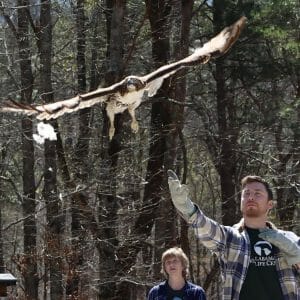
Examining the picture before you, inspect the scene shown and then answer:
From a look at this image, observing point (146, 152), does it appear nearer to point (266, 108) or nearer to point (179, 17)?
point (179, 17)

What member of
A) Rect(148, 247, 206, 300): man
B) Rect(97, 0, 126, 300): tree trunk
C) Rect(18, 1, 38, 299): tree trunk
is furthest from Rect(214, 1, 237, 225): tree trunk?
Rect(148, 247, 206, 300): man

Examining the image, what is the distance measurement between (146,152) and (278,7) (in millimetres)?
3244

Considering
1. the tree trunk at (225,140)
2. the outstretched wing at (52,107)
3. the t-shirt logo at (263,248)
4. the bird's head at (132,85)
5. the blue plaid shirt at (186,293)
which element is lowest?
the blue plaid shirt at (186,293)

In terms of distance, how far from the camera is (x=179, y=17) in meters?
12.4

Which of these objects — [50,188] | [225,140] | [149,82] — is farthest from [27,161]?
[149,82]

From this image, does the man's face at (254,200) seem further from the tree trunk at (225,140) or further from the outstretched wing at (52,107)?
the tree trunk at (225,140)

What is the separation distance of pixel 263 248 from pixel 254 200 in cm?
21

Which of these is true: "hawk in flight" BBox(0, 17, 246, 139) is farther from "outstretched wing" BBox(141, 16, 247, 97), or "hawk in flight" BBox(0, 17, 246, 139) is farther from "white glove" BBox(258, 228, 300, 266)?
"white glove" BBox(258, 228, 300, 266)

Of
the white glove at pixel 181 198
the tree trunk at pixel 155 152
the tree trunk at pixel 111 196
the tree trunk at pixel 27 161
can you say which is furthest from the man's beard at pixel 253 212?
the tree trunk at pixel 27 161

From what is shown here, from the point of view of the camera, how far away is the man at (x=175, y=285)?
3.83 meters

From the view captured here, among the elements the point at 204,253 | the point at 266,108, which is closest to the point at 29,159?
→ the point at 266,108

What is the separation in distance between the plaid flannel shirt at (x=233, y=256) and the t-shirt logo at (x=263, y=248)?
0.04 meters

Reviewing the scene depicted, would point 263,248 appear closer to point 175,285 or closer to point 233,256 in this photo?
point 233,256

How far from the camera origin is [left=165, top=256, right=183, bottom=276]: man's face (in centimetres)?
383
